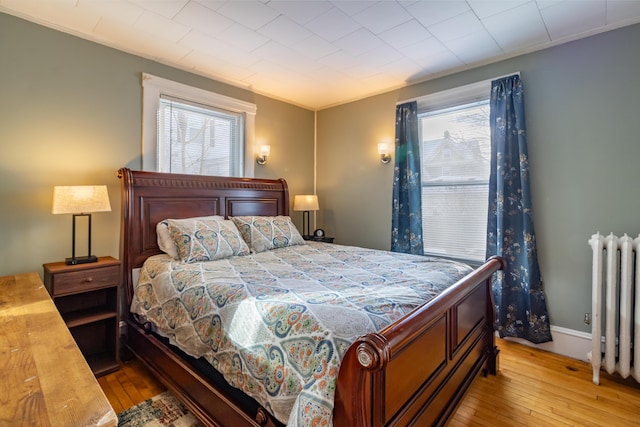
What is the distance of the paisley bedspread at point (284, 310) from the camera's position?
1.17m

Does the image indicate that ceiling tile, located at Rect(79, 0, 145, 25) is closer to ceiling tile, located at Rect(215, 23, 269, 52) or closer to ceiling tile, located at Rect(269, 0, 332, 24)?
ceiling tile, located at Rect(215, 23, 269, 52)

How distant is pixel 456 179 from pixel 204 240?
259 cm

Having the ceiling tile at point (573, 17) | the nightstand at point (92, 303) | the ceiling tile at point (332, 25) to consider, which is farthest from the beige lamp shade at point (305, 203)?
the ceiling tile at point (573, 17)

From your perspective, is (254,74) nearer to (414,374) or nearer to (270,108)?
(270,108)

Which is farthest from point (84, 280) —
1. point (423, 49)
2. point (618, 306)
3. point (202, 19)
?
point (618, 306)

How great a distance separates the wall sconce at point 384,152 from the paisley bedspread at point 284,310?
1.61 meters

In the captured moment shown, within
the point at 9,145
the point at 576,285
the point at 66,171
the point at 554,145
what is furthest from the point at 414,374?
the point at 9,145

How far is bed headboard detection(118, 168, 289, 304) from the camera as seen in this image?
2566 mm

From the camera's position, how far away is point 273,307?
143 cm

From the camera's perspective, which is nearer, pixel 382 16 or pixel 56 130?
pixel 382 16

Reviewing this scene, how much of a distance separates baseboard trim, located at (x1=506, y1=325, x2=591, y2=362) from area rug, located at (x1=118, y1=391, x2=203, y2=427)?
9.45 feet

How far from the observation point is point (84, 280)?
2.20 m

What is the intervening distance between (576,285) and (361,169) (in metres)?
2.49

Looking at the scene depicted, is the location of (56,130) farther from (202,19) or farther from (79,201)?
(202,19)
